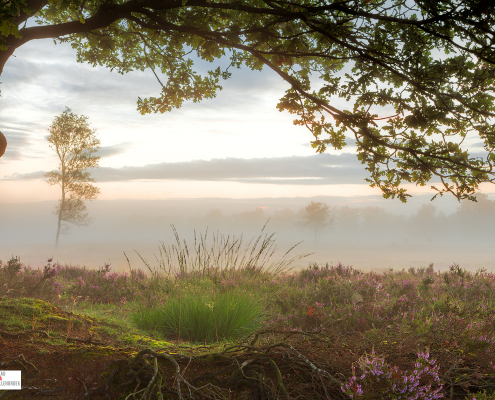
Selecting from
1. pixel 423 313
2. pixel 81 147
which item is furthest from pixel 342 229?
pixel 423 313

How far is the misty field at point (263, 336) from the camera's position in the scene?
8.17ft

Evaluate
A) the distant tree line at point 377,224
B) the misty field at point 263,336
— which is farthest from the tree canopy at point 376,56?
the distant tree line at point 377,224

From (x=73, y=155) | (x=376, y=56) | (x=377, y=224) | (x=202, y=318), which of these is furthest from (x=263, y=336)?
(x=377, y=224)

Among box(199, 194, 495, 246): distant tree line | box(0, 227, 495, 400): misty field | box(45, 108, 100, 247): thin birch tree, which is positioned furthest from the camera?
box(199, 194, 495, 246): distant tree line

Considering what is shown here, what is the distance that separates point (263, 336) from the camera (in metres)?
5.00

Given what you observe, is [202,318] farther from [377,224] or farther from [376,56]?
[377,224]

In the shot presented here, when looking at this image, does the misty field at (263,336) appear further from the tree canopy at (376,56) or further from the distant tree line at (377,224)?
the distant tree line at (377,224)

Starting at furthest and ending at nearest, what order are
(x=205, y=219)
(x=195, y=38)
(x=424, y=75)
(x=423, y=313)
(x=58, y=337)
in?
(x=205, y=219)
(x=423, y=313)
(x=195, y=38)
(x=424, y=75)
(x=58, y=337)

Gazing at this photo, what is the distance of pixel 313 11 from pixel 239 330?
5.08 metres

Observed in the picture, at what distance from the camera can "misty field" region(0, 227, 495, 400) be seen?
8.17 ft

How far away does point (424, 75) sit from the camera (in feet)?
13.9

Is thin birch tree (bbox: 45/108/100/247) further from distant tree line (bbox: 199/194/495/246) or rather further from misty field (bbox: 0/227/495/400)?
distant tree line (bbox: 199/194/495/246)

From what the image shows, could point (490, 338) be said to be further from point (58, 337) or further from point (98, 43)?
point (98, 43)

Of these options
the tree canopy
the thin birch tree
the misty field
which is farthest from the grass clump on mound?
the thin birch tree
